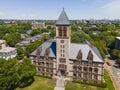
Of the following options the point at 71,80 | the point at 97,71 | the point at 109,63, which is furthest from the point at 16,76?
the point at 109,63

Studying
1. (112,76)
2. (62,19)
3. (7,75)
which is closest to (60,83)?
(7,75)

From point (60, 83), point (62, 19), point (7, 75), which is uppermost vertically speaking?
point (62, 19)

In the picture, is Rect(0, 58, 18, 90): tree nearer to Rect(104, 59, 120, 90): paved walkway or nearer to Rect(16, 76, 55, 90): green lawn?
Rect(16, 76, 55, 90): green lawn

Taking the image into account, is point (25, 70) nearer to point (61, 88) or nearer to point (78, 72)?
point (61, 88)

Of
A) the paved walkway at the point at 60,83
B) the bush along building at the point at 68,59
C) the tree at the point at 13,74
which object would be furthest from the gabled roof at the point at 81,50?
the tree at the point at 13,74

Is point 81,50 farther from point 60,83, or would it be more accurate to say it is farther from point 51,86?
point 51,86

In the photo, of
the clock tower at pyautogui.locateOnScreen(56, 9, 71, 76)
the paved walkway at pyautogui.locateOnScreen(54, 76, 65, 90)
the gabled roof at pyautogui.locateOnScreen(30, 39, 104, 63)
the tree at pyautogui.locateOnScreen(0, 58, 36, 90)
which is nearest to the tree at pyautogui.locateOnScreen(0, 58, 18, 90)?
the tree at pyautogui.locateOnScreen(0, 58, 36, 90)

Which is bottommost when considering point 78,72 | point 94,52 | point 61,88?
point 61,88
